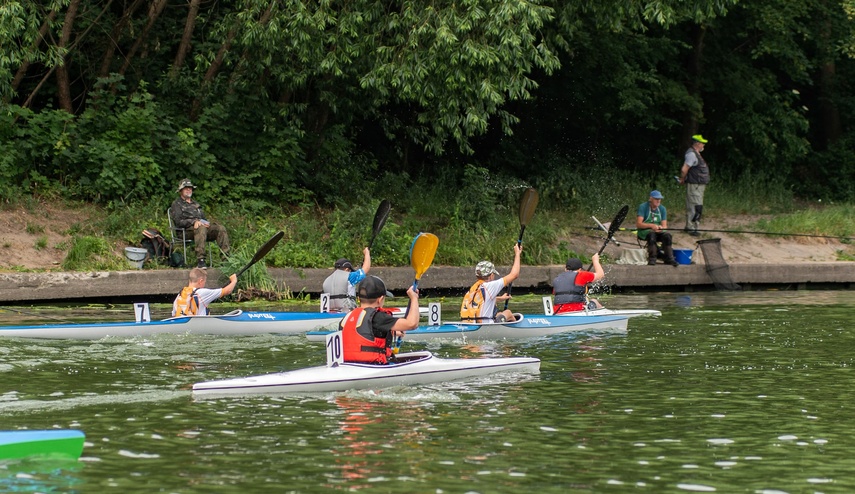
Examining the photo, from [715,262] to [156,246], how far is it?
992 cm

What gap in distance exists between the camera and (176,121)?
22.2 m

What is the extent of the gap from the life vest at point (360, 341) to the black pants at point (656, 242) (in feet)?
40.1

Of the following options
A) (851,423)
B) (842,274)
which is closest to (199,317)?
(851,423)

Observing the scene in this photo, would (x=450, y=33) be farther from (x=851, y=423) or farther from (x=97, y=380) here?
(x=851, y=423)

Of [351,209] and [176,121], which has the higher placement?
[176,121]

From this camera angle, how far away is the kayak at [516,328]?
1486cm

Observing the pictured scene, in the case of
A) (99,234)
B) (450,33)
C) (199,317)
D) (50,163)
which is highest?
(450,33)

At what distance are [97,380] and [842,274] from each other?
15975 mm

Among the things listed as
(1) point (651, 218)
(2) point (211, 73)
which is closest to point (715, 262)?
(1) point (651, 218)

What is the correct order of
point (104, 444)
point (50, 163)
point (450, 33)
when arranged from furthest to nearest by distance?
point (50, 163) < point (450, 33) < point (104, 444)

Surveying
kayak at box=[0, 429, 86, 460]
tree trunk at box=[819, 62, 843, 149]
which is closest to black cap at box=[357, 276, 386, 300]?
kayak at box=[0, 429, 86, 460]

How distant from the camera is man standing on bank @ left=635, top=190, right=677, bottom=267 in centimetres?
2228

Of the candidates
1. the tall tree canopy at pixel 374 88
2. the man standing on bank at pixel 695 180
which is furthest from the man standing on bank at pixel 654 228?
the tall tree canopy at pixel 374 88

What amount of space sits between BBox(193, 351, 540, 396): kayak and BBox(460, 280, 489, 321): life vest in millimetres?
3539
